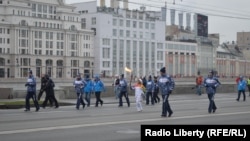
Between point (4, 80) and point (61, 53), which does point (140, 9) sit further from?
point (4, 80)

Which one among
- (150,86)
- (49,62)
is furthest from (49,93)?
(49,62)

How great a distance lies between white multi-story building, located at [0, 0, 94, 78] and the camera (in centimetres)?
10331

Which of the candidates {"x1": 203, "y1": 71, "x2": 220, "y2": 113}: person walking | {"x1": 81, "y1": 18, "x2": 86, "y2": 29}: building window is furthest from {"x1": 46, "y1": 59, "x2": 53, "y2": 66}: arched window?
{"x1": 203, "y1": 71, "x2": 220, "y2": 113}: person walking

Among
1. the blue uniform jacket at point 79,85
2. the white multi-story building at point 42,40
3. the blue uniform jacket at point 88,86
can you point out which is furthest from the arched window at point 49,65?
the blue uniform jacket at point 79,85

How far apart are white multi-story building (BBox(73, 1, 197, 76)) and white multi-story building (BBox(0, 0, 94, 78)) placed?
330cm

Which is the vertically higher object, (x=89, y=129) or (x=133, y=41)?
(x=133, y=41)

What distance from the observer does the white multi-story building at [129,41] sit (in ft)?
402

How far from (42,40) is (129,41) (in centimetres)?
2793

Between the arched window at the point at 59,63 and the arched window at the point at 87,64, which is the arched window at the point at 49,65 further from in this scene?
the arched window at the point at 87,64

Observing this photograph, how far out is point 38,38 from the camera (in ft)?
363

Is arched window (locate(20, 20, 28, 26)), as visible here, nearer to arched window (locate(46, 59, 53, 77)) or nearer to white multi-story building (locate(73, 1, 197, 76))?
arched window (locate(46, 59, 53, 77))

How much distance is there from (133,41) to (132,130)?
117387mm

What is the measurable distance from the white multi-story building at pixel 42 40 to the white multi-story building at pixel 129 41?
3.30 m

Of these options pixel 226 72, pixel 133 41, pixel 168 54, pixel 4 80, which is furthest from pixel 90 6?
pixel 4 80
